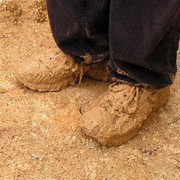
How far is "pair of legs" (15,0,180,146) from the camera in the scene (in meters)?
0.92

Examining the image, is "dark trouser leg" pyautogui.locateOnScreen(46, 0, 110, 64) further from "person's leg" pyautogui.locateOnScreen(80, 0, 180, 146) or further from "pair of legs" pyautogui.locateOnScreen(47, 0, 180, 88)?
"person's leg" pyautogui.locateOnScreen(80, 0, 180, 146)

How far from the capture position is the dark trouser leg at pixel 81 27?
1087 millimetres

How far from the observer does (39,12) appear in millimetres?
1895

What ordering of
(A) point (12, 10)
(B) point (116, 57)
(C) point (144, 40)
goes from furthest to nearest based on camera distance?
1. (A) point (12, 10)
2. (B) point (116, 57)
3. (C) point (144, 40)

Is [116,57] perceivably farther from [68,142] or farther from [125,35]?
[68,142]

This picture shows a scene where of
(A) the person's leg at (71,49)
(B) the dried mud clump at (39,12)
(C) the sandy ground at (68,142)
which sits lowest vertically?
(C) the sandy ground at (68,142)

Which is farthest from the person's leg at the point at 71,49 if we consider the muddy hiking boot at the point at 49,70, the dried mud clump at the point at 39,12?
the dried mud clump at the point at 39,12

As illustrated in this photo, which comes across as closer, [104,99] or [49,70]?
[104,99]

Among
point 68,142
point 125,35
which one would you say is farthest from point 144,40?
point 68,142

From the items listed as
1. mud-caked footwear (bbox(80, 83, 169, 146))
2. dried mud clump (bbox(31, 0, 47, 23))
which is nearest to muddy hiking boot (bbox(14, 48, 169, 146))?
mud-caked footwear (bbox(80, 83, 169, 146))

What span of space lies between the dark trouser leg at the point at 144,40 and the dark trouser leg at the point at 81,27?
0.14m

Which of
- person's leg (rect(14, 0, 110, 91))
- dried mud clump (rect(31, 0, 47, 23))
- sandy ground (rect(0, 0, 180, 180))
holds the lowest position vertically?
sandy ground (rect(0, 0, 180, 180))

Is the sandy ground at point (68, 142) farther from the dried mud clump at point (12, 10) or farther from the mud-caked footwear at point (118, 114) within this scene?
the dried mud clump at point (12, 10)

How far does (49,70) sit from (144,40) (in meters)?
0.54
